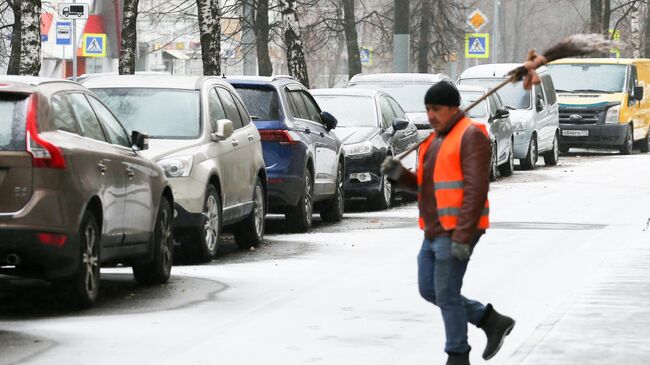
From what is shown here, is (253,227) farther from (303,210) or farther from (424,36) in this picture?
(424,36)

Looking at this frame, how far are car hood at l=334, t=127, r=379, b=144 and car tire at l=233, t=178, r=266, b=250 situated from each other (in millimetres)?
5182

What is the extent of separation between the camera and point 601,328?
10.2 metres

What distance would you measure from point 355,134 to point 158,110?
7.03 m

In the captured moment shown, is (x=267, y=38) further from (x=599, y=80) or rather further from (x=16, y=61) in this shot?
(x=16, y=61)

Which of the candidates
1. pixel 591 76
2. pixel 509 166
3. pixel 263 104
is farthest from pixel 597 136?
pixel 263 104

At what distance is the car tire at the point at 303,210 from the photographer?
1827 cm

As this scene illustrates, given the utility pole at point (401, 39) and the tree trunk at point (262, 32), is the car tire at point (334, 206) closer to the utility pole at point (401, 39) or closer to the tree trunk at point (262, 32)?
the utility pole at point (401, 39)

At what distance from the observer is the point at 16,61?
108ft

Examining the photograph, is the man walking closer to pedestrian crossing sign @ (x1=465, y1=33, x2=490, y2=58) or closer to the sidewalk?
the sidewalk

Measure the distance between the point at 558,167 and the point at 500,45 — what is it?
82.2 metres

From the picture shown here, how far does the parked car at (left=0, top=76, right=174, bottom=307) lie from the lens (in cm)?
1053

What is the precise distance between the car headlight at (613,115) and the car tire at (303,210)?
20793 mm

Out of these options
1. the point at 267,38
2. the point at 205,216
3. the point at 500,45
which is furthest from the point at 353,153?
the point at 500,45

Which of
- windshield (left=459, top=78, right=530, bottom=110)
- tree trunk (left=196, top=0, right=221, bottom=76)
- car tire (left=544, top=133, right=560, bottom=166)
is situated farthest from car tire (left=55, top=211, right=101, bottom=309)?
car tire (left=544, top=133, right=560, bottom=166)
